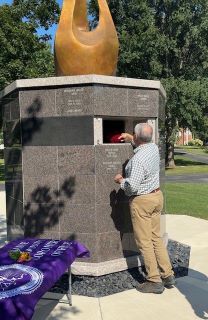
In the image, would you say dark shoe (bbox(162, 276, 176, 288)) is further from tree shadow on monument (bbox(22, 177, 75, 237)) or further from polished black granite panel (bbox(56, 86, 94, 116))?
polished black granite panel (bbox(56, 86, 94, 116))

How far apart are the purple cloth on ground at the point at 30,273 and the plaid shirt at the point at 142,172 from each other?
3.24ft

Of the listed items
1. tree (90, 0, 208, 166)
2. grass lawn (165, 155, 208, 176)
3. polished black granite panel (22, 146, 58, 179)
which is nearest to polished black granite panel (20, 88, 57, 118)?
polished black granite panel (22, 146, 58, 179)

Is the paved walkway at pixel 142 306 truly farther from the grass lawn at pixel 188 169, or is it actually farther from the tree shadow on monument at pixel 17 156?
the grass lawn at pixel 188 169

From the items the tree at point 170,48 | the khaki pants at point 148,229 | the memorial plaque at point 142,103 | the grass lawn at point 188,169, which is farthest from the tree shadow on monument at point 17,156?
the tree at point 170,48

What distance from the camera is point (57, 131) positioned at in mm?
6133

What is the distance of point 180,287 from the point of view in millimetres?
5746

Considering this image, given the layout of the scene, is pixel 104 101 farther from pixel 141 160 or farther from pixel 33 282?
pixel 33 282

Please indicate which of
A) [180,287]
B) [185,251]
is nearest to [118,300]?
[180,287]

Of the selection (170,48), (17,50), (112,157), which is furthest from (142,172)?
(170,48)

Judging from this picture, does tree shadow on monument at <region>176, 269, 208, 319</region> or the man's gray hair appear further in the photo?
the man's gray hair

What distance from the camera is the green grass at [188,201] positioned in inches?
478

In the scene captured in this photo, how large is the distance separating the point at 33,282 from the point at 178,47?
30576 millimetres

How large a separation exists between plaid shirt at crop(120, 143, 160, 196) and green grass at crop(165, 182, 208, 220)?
6208 millimetres

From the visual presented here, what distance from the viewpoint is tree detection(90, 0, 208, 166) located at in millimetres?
29312
